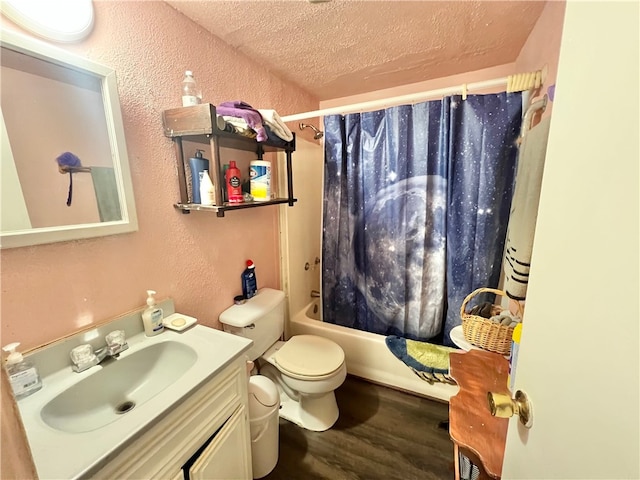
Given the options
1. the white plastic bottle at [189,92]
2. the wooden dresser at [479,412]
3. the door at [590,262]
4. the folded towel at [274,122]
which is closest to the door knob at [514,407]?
the door at [590,262]

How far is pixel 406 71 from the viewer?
1.78 metres

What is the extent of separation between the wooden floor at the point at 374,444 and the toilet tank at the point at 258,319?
541mm

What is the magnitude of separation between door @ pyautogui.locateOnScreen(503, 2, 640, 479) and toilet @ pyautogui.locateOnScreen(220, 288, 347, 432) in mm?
1099

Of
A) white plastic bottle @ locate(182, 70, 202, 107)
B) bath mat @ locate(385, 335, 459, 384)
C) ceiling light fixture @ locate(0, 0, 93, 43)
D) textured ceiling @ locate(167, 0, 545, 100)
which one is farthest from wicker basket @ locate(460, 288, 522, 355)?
ceiling light fixture @ locate(0, 0, 93, 43)

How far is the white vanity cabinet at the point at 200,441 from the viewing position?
68cm

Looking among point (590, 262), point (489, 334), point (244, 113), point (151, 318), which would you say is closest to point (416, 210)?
point (489, 334)

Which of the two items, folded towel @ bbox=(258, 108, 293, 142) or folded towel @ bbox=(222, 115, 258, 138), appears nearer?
folded towel @ bbox=(222, 115, 258, 138)

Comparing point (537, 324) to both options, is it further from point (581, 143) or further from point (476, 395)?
point (476, 395)

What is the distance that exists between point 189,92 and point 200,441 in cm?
133

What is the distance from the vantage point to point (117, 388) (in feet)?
3.14

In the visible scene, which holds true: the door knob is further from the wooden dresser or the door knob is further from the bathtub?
the bathtub

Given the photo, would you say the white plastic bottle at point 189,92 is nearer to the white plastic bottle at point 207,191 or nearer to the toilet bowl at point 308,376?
the white plastic bottle at point 207,191

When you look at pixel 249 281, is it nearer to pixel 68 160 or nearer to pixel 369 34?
pixel 68 160

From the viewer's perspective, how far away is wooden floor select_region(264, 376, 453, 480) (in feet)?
4.39
